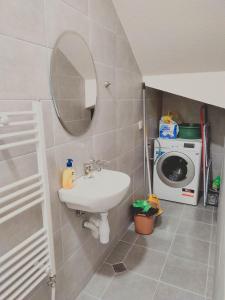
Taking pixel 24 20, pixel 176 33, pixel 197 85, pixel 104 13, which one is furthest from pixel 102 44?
pixel 197 85

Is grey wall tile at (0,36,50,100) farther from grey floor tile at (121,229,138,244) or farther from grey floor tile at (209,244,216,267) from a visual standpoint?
grey floor tile at (209,244,216,267)

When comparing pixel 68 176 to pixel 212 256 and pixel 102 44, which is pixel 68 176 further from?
pixel 212 256

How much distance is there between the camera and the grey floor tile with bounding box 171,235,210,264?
1912mm

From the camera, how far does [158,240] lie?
2.13m

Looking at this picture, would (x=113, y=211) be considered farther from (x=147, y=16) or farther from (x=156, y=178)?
(x=147, y=16)

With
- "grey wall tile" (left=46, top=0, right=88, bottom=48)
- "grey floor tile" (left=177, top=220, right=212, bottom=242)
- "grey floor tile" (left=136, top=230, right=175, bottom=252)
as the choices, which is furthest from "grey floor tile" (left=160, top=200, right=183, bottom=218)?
"grey wall tile" (left=46, top=0, right=88, bottom=48)

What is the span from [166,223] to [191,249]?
44 cm

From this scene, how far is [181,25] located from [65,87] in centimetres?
107

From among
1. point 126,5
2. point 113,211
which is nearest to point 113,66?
point 126,5

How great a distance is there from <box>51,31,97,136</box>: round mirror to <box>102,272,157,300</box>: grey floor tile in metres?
1.15

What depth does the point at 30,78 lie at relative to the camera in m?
1.03

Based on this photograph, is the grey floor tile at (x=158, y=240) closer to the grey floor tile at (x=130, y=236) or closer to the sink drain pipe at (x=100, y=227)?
the grey floor tile at (x=130, y=236)

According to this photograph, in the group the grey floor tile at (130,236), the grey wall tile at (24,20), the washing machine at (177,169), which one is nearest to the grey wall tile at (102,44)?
the grey wall tile at (24,20)

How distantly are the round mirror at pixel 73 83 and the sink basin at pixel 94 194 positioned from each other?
34 centimetres
